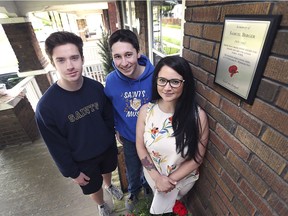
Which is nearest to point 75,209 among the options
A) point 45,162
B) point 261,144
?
point 45,162

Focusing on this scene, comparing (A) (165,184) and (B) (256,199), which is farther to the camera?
(A) (165,184)

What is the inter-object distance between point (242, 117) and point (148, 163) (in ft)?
2.67

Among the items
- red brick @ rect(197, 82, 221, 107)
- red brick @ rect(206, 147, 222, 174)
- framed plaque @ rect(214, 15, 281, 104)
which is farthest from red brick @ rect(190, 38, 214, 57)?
red brick @ rect(206, 147, 222, 174)

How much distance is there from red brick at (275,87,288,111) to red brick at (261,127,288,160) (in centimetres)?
11

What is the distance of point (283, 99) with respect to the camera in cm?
62

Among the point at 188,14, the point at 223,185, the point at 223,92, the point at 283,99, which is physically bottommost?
the point at 223,185

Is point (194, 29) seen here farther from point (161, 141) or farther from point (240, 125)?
point (161, 141)

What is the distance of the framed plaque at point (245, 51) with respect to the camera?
0.65 m

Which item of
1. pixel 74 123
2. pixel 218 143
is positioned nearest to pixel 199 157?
pixel 218 143

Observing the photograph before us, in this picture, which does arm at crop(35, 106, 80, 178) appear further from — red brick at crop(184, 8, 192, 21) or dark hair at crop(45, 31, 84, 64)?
red brick at crop(184, 8, 192, 21)

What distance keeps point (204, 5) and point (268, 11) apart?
433 millimetres

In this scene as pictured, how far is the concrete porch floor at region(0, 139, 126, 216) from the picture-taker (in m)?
2.06

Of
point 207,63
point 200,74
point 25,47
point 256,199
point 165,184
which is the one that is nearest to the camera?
point 256,199

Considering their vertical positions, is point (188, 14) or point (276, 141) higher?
point (188, 14)
